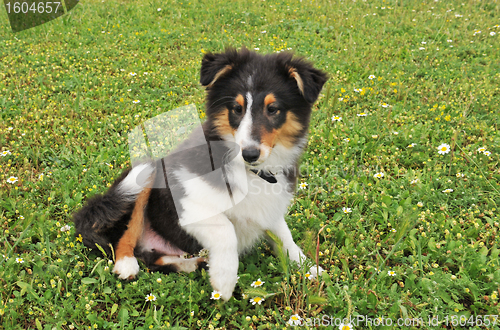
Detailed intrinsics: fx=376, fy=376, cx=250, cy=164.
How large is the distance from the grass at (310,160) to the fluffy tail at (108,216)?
16cm

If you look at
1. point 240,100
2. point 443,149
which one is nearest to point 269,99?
point 240,100

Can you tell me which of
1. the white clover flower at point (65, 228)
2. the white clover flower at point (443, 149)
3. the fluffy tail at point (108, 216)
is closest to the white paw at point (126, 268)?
the fluffy tail at point (108, 216)

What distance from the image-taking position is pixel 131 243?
301cm

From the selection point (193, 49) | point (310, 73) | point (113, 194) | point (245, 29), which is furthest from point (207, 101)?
point (245, 29)

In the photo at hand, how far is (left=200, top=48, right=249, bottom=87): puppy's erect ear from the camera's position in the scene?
265 centimetres

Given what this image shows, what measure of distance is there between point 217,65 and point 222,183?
0.84m

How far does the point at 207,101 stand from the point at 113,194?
3.43 ft

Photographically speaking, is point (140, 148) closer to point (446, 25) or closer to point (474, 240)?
point (474, 240)

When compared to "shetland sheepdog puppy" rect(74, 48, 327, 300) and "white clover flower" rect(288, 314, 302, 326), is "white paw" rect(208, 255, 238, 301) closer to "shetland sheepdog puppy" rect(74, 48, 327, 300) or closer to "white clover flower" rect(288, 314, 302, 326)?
"shetland sheepdog puppy" rect(74, 48, 327, 300)

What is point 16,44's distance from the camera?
6793 millimetres

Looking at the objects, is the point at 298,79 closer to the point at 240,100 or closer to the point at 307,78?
the point at 307,78

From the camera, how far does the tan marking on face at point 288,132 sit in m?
2.71

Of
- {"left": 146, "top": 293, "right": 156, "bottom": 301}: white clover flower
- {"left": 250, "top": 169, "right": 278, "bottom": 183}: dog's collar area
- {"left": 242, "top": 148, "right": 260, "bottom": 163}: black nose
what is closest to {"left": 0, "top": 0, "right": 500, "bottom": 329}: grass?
{"left": 146, "top": 293, "right": 156, "bottom": 301}: white clover flower

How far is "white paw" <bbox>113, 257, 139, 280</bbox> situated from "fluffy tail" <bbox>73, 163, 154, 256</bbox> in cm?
16
